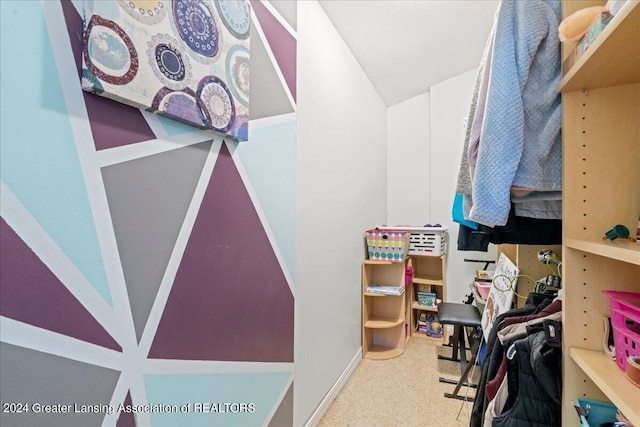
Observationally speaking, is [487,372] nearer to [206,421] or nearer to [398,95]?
[206,421]

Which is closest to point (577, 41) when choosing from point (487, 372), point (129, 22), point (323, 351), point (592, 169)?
point (592, 169)

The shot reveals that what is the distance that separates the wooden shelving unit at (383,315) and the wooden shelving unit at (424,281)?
12.0 inches

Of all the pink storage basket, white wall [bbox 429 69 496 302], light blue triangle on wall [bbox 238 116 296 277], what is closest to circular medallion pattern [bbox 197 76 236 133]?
light blue triangle on wall [bbox 238 116 296 277]

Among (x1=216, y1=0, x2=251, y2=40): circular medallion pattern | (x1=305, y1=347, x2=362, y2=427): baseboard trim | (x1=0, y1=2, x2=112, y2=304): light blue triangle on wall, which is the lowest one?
(x1=305, y1=347, x2=362, y2=427): baseboard trim

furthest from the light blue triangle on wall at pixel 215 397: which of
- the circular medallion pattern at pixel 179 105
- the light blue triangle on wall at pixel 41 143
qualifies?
the circular medallion pattern at pixel 179 105

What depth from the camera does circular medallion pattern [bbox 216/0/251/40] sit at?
1.07 m

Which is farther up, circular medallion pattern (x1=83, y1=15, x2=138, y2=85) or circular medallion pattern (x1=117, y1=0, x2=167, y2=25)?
circular medallion pattern (x1=117, y1=0, x2=167, y2=25)

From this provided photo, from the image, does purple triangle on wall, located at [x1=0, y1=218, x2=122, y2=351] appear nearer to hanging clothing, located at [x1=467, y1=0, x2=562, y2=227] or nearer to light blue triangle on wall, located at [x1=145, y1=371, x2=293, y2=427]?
light blue triangle on wall, located at [x1=145, y1=371, x2=293, y2=427]

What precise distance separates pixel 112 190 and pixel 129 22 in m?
0.45

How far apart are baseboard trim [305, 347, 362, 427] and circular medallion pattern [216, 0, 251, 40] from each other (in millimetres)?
1948

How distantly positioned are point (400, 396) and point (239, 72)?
7.13 feet

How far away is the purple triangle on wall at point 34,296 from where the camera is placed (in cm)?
59

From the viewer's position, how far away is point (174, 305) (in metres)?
0.93

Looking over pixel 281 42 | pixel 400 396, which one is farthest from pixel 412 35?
pixel 400 396
